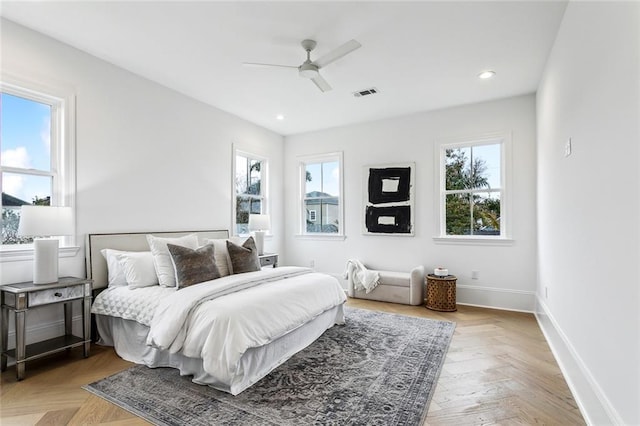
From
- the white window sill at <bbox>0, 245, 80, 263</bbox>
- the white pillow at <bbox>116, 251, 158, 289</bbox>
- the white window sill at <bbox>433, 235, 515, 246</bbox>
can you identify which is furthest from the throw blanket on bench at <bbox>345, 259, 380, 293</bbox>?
the white window sill at <bbox>0, 245, 80, 263</bbox>

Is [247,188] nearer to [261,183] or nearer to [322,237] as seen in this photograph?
[261,183]

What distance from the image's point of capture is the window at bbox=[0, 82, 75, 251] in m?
2.84

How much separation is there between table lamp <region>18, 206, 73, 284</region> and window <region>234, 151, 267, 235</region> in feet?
8.37

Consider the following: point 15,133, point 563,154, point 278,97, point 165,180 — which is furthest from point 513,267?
point 15,133

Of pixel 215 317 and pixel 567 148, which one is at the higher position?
pixel 567 148

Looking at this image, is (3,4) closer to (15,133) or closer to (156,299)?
(15,133)

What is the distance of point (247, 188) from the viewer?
217 inches

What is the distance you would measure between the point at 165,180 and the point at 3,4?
6.60 ft

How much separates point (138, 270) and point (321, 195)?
136 inches

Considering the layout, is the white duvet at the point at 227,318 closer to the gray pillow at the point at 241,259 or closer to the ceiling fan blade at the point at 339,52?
the gray pillow at the point at 241,259

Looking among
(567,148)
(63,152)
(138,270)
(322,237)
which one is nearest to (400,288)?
(322,237)

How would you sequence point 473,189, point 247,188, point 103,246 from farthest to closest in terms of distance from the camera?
1. point 247,188
2. point 473,189
3. point 103,246

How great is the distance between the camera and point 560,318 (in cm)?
280

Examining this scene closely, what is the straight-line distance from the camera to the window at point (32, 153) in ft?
9.31
